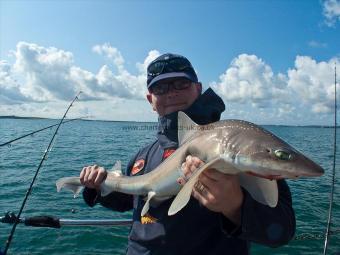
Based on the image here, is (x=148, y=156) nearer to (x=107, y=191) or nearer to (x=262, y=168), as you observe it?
(x=107, y=191)

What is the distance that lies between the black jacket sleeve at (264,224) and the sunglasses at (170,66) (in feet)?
7.25

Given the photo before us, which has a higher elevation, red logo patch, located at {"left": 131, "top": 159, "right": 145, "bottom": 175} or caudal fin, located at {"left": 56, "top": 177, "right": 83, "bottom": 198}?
red logo patch, located at {"left": 131, "top": 159, "right": 145, "bottom": 175}

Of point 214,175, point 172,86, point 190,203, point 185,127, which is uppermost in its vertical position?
point 172,86

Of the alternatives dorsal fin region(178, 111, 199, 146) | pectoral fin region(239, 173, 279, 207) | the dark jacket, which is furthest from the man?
dorsal fin region(178, 111, 199, 146)

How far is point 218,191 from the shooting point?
2891 millimetres

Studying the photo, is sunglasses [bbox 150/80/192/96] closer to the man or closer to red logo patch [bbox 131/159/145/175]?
the man

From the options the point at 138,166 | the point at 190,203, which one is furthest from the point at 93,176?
the point at 190,203

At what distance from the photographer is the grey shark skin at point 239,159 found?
251 centimetres

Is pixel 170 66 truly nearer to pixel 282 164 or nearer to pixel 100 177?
pixel 100 177

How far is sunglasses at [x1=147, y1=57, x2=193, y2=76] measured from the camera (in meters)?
4.63

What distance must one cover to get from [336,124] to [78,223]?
639 cm

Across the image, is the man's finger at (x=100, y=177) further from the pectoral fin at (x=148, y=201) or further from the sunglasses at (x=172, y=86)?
the sunglasses at (x=172, y=86)

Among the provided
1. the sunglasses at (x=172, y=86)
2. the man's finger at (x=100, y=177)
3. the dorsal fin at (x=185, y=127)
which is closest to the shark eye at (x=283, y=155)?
the dorsal fin at (x=185, y=127)

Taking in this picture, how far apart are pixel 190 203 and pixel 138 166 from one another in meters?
1.35
